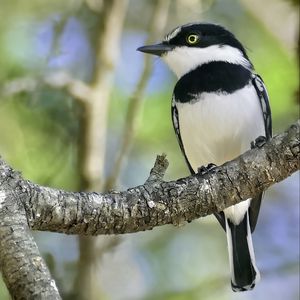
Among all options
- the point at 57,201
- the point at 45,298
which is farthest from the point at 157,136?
the point at 45,298

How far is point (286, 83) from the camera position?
5297 millimetres

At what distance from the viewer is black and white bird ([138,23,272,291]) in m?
3.81

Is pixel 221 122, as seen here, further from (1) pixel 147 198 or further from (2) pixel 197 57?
(1) pixel 147 198

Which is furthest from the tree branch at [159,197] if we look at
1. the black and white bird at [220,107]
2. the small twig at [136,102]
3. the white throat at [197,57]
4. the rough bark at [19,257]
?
the small twig at [136,102]

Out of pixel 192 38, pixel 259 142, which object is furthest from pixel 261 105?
pixel 259 142

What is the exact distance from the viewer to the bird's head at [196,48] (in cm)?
410

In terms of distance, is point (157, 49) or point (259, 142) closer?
point (259, 142)

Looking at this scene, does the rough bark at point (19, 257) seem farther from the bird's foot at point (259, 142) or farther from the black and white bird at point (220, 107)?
the black and white bird at point (220, 107)

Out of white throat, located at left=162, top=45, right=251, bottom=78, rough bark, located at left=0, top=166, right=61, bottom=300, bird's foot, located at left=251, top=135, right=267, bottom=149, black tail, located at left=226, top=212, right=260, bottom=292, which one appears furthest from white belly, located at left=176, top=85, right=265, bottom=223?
rough bark, located at left=0, top=166, right=61, bottom=300

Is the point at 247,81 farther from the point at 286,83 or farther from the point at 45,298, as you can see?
the point at 45,298

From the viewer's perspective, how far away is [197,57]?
411cm

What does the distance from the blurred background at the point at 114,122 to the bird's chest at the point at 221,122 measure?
1.08ft

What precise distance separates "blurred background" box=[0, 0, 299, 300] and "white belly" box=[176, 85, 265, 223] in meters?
0.33

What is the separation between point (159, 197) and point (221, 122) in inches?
47.6
